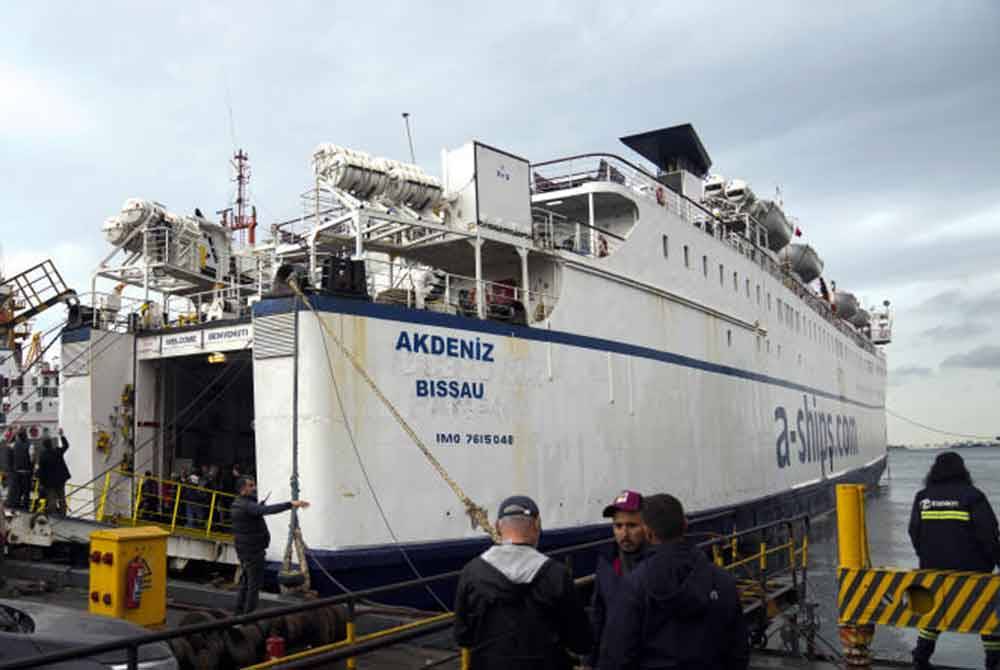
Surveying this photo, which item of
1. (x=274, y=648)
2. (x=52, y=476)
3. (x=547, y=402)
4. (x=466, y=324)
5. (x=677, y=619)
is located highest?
(x=466, y=324)

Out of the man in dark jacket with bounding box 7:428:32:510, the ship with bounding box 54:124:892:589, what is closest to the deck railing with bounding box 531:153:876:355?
the ship with bounding box 54:124:892:589

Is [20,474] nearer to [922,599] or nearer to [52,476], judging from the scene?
[52,476]

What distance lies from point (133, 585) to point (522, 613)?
6.49 metres

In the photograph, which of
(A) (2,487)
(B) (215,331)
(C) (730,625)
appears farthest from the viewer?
(A) (2,487)

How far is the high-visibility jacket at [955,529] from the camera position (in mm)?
6113

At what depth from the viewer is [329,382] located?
10.2m

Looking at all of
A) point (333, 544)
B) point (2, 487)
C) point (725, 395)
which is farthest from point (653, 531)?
point (725, 395)

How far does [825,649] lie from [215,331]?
10.3m

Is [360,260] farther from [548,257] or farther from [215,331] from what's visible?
[548,257]

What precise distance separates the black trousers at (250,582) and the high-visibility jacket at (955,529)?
584cm

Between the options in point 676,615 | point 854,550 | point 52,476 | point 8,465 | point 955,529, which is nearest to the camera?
point 676,615

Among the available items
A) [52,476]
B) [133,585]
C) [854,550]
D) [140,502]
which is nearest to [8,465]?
[52,476]

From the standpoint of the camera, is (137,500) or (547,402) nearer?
(137,500)

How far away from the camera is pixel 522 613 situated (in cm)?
328
